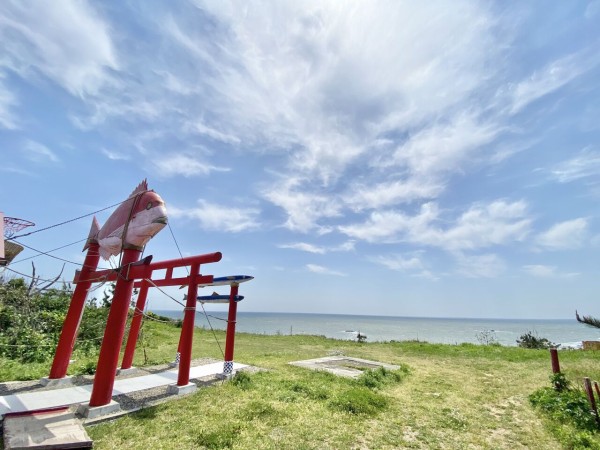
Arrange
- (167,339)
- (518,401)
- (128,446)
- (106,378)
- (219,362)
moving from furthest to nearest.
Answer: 1. (167,339)
2. (219,362)
3. (518,401)
4. (106,378)
5. (128,446)

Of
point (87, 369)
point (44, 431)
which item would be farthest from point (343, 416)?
point (87, 369)

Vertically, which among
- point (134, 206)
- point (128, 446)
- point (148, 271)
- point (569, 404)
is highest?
point (134, 206)

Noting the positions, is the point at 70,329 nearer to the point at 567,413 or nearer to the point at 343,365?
the point at 343,365

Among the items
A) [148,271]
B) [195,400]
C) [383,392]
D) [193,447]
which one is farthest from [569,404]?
[148,271]

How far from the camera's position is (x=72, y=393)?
24.9 feet

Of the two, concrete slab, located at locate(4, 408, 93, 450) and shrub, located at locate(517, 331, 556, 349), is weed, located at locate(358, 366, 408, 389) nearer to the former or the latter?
concrete slab, located at locate(4, 408, 93, 450)

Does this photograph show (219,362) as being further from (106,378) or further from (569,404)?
(569,404)

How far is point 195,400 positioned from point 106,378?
1.93 meters

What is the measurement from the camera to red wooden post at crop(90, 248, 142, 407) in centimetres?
634

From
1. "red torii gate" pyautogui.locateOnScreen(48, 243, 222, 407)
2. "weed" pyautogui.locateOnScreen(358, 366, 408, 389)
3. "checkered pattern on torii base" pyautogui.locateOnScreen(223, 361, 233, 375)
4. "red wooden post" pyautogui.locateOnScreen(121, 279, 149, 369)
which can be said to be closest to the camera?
"red torii gate" pyautogui.locateOnScreen(48, 243, 222, 407)

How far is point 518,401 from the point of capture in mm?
8289

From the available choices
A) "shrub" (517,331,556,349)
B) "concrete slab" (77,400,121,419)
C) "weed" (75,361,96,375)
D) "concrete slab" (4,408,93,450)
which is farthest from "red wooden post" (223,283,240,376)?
"shrub" (517,331,556,349)

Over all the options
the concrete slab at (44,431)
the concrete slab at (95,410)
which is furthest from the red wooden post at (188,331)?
the concrete slab at (44,431)

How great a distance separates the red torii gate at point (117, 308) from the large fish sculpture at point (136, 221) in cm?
35
